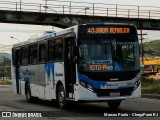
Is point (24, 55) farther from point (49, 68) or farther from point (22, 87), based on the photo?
point (49, 68)

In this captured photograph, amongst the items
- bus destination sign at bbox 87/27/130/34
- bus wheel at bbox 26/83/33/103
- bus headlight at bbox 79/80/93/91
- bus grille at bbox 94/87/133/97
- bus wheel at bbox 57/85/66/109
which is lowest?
bus wheel at bbox 26/83/33/103

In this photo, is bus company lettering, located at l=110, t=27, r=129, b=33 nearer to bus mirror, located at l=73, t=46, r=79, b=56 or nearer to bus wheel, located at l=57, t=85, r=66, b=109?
bus mirror, located at l=73, t=46, r=79, b=56

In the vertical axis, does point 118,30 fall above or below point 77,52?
above

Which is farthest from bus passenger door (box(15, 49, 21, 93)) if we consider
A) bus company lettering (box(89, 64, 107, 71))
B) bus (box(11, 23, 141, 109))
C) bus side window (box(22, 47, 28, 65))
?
bus company lettering (box(89, 64, 107, 71))

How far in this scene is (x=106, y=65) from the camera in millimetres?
16031

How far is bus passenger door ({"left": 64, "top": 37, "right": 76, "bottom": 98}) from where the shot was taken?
→ 1670 centimetres

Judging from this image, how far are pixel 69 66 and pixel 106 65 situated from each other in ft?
5.43

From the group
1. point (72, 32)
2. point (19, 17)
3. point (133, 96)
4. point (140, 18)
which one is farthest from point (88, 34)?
point (140, 18)

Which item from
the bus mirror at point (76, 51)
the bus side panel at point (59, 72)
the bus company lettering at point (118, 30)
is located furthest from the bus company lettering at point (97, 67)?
the bus side panel at point (59, 72)

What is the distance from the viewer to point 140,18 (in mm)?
58688

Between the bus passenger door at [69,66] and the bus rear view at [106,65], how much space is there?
0.63 meters

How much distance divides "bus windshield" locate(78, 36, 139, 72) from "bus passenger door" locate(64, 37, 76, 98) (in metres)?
0.67

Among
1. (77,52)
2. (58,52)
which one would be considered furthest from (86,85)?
(58,52)

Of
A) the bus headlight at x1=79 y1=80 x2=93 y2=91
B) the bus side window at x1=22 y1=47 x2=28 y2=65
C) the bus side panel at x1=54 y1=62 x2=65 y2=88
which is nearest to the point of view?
the bus headlight at x1=79 y1=80 x2=93 y2=91
